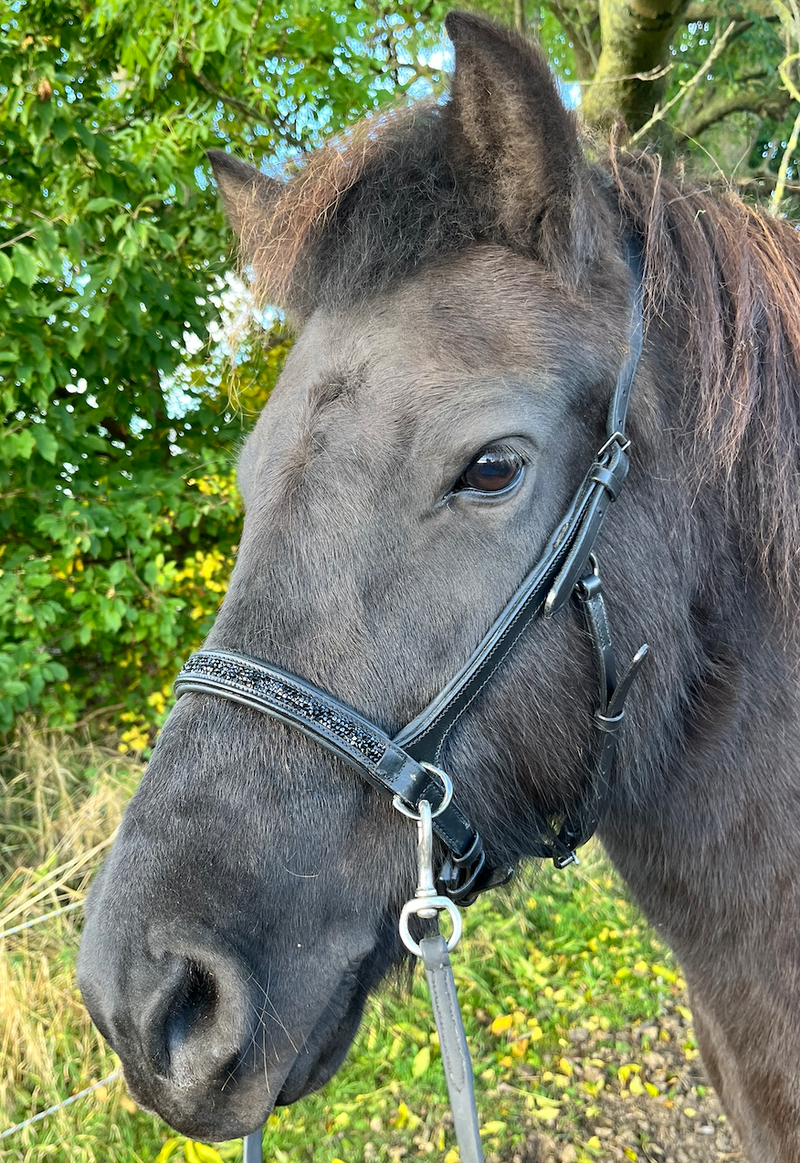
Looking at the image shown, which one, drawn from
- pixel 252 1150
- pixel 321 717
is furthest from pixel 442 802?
pixel 252 1150

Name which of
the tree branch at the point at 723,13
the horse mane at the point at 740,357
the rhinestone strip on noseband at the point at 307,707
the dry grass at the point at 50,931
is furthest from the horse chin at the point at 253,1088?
the tree branch at the point at 723,13

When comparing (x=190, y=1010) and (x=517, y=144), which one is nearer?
(x=190, y=1010)

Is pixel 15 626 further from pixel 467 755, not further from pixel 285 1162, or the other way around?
pixel 467 755

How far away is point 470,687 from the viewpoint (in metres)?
1.28

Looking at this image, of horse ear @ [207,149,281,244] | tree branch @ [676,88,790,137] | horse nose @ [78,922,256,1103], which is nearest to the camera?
horse nose @ [78,922,256,1103]

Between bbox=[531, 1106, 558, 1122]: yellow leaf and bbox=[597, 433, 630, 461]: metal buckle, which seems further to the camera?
bbox=[531, 1106, 558, 1122]: yellow leaf

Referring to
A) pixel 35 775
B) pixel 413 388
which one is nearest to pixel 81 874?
pixel 35 775

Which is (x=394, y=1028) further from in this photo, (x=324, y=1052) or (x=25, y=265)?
(x=25, y=265)

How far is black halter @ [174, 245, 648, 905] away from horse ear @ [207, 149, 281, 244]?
934mm

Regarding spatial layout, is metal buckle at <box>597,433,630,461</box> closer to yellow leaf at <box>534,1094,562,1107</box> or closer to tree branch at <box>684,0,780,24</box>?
yellow leaf at <box>534,1094,562,1107</box>

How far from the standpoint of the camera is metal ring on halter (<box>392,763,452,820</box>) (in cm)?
124

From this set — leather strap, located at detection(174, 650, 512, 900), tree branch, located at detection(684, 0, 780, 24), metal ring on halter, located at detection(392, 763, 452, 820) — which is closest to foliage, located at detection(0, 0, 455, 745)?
tree branch, located at detection(684, 0, 780, 24)

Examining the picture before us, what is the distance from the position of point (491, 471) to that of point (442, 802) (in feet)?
1.93

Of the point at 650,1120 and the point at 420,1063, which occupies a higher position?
the point at 420,1063
